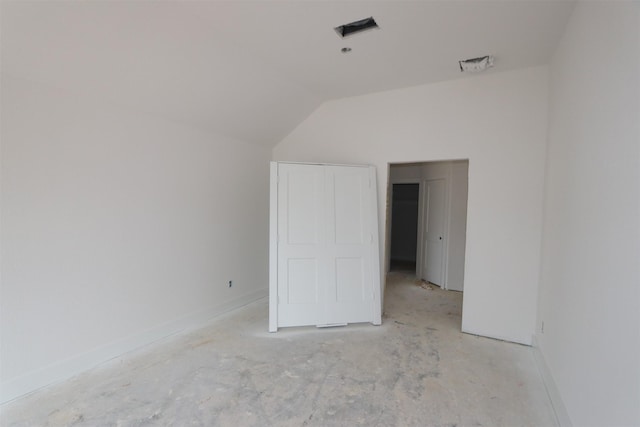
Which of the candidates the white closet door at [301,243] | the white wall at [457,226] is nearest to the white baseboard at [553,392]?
the white closet door at [301,243]

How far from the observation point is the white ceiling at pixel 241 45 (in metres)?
2.00

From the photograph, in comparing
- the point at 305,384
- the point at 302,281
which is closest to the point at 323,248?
the point at 302,281

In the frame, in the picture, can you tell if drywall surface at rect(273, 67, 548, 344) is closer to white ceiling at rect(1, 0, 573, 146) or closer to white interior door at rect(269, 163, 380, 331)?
white ceiling at rect(1, 0, 573, 146)

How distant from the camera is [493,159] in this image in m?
3.28

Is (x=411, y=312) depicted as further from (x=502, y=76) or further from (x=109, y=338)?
(x=109, y=338)

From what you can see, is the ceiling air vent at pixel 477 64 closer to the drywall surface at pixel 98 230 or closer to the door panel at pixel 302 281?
the door panel at pixel 302 281

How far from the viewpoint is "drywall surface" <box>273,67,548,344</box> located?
3.12 m

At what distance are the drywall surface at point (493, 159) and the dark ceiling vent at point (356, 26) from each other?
4.52 ft

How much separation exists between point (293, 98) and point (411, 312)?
309cm

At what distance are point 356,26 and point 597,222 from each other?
208cm

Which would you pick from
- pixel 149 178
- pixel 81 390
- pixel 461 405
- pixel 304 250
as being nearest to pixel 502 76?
pixel 304 250

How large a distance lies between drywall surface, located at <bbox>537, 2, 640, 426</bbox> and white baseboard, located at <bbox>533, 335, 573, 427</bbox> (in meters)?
0.05

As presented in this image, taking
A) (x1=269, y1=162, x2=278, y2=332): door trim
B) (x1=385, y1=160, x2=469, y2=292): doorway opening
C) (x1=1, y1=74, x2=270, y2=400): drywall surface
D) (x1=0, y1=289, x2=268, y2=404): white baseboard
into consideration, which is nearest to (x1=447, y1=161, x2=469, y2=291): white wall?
(x1=385, y1=160, x2=469, y2=292): doorway opening

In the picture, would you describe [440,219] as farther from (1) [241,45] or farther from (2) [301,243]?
(1) [241,45]
